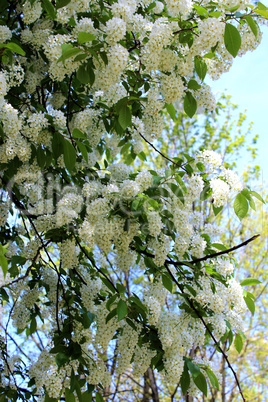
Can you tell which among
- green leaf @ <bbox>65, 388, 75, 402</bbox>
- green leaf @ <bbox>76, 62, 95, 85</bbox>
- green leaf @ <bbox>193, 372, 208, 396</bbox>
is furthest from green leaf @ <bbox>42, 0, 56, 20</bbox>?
green leaf @ <bbox>193, 372, 208, 396</bbox>

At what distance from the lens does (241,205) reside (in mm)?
3010

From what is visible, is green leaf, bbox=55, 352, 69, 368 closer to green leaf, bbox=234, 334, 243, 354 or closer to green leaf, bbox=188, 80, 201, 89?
green leaf, bbox=234, 334, 243, 354

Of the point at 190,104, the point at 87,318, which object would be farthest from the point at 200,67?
the point at 87,318

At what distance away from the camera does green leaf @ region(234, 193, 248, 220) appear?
298cm

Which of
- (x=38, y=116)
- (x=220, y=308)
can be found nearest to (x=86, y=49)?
(x=38, y=116)

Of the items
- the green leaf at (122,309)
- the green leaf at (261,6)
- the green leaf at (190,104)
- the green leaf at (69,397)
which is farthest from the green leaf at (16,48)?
the green leaf at (69,397)

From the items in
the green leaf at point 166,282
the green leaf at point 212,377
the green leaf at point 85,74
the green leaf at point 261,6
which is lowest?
the green leaf at point 212,377

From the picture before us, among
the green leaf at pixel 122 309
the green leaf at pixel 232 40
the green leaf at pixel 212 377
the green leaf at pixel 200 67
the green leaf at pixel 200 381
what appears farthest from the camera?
the green leaf at pixel 212 377

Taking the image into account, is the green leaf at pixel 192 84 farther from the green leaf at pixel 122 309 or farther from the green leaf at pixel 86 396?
the green leaf at pixel 86 396

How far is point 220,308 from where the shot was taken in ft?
11.1

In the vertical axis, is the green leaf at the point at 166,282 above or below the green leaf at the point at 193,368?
above

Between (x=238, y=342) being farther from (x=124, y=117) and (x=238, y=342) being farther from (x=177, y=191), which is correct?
(x=124, y=117)

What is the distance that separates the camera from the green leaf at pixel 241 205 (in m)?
2.98

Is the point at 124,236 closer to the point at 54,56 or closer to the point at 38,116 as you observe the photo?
the point at 38,116
